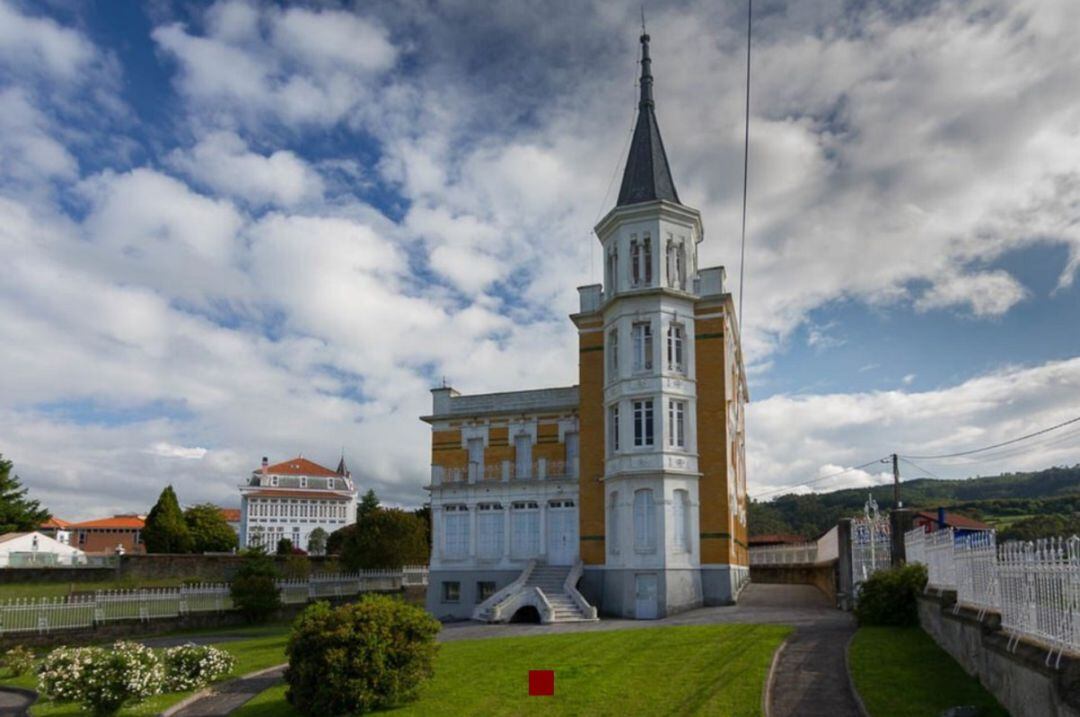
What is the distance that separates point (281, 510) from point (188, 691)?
302ft

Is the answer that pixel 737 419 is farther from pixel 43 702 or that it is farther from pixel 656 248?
pixel 43 702

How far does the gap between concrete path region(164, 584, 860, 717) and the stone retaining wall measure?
69.9 inches

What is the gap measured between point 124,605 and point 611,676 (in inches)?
757

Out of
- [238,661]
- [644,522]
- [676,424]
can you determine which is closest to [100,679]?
[238,661]

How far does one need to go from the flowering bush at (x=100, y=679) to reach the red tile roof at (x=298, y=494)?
92056 millimetres

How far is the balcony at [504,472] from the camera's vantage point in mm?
33125

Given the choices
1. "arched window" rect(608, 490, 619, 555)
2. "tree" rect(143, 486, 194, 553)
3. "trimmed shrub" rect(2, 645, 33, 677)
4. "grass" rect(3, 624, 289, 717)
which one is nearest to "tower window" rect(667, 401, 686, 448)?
"arched window" rect(608, 490, 619, 555)

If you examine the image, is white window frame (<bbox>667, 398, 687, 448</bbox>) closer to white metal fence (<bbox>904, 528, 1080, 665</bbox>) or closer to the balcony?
the balcony

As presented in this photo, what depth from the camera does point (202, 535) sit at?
5822cm

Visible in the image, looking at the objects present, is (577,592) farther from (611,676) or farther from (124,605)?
(124,605)

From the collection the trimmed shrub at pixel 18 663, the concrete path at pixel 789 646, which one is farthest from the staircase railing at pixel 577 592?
the trimmed shrub at pixel 18 663

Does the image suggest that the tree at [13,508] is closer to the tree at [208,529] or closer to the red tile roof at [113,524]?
the tree at [208,529]

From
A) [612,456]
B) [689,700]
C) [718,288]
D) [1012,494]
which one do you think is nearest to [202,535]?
[612,456]

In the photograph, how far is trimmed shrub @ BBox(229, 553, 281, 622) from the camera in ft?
96.3
